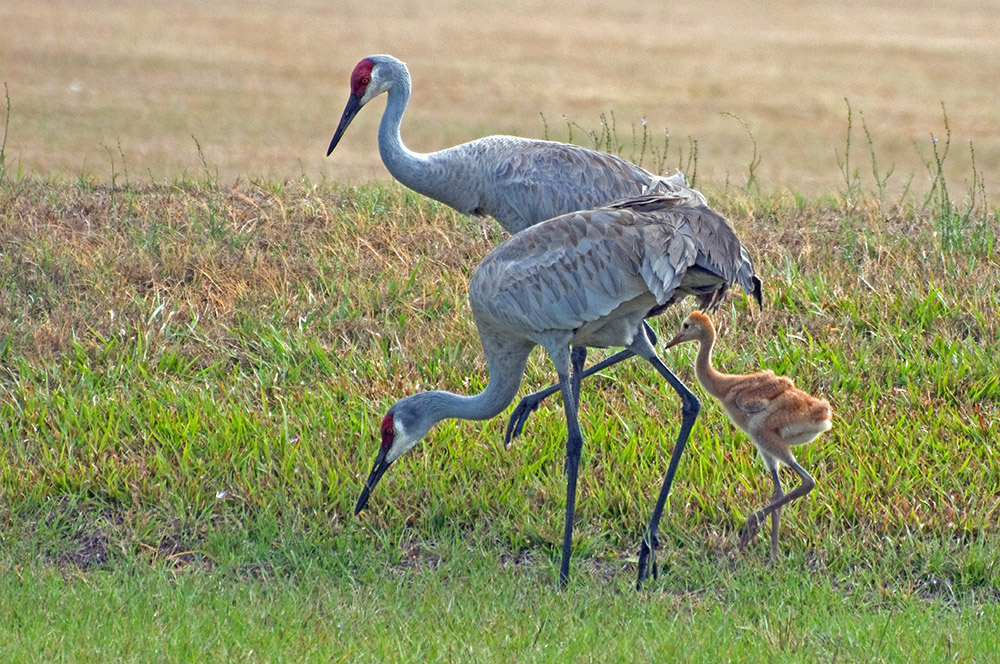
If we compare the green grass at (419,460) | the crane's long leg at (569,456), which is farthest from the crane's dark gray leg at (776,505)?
the crane's long leg at (569,456)

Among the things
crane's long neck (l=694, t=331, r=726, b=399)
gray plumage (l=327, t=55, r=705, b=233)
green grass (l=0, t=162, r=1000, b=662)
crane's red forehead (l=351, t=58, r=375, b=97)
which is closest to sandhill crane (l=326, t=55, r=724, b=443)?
gray plumage (l=327, t=55, r=705, b=233)

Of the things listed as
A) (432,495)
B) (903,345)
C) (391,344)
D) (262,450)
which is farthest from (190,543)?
(903,345)

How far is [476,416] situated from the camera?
486 cm

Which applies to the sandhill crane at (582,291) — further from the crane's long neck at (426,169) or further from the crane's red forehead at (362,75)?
the crane's red forehead at (362,75)

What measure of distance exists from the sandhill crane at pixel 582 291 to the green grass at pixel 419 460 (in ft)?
1.21

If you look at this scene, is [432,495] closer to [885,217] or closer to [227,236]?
[227,236]

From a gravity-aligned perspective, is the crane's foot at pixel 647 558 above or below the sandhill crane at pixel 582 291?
below

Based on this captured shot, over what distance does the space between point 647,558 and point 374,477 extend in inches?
41.7

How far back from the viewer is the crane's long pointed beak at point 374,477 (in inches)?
187

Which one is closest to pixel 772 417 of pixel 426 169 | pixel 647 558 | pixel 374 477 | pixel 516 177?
pixel 647 558

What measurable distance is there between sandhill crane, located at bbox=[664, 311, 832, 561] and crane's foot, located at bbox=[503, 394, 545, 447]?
77 cm

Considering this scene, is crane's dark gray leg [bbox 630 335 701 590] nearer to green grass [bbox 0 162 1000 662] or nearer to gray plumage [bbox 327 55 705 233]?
green grass [bbox 0 162 1000 662]

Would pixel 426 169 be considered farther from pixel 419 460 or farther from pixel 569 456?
pixel 569 456

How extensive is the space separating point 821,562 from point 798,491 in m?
0.30
